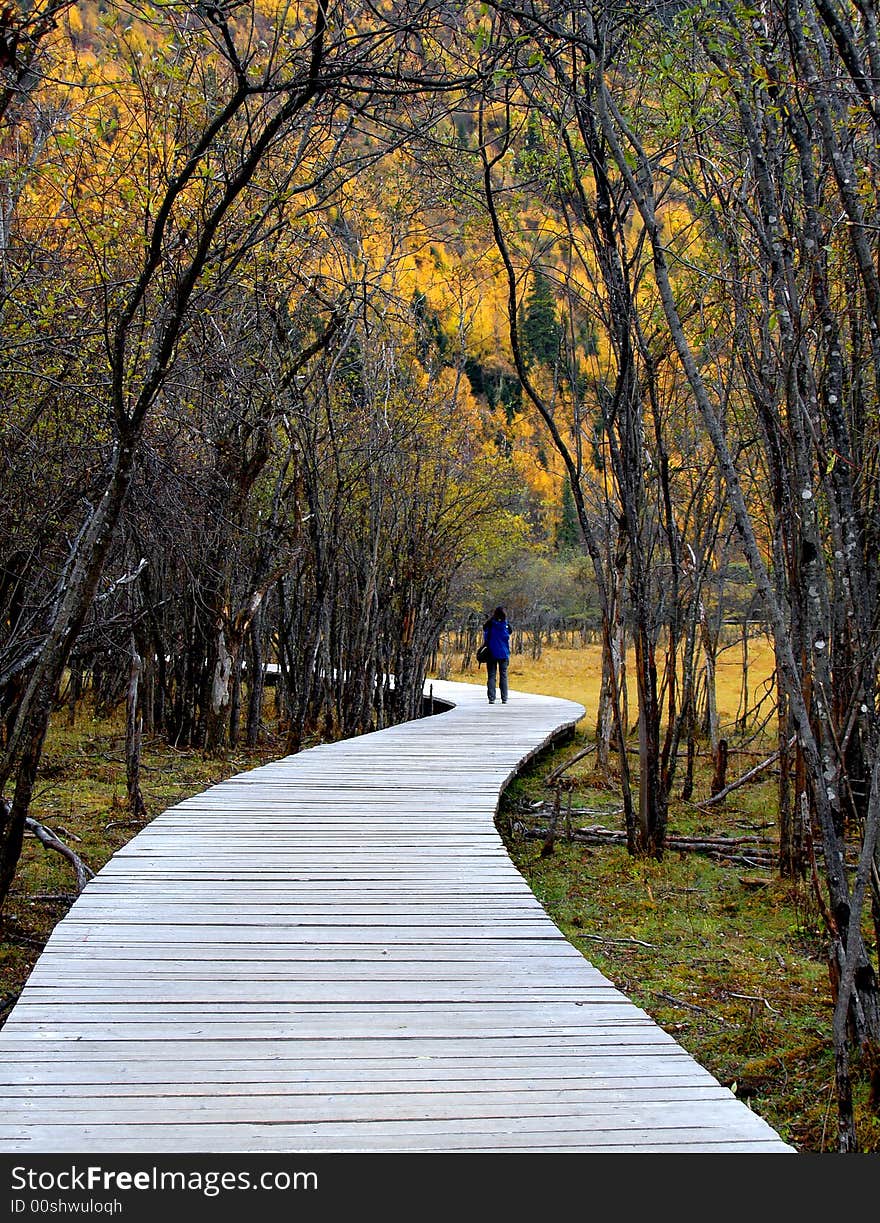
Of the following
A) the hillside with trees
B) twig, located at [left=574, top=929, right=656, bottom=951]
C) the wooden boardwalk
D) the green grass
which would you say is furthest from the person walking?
the wooden boardwalk

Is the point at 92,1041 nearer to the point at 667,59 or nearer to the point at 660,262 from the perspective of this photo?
the point at 660,262

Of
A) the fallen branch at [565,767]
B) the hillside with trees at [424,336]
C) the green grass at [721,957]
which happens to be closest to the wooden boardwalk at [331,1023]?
the hillside with trees at [424,336]

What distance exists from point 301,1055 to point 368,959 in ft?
2.86

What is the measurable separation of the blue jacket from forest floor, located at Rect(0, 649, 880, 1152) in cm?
400

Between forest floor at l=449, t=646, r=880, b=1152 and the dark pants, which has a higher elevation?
the dark pants

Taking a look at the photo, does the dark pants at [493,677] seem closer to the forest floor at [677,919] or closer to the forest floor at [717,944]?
the forest floor at [677,919]

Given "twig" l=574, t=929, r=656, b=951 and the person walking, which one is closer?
"twig" l=574, t=929, r=656, b=951

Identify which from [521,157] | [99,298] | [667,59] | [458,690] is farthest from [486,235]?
[458,690]

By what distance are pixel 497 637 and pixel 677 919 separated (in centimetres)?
896

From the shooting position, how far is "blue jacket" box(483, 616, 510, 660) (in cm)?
1463

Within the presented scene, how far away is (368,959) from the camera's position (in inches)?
139

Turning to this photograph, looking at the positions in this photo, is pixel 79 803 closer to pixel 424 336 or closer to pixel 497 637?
pixel 424 336

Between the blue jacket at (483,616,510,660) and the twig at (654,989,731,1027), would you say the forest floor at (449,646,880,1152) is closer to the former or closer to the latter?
the twig at (654,989,731,1027)

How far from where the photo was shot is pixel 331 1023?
2.91m
